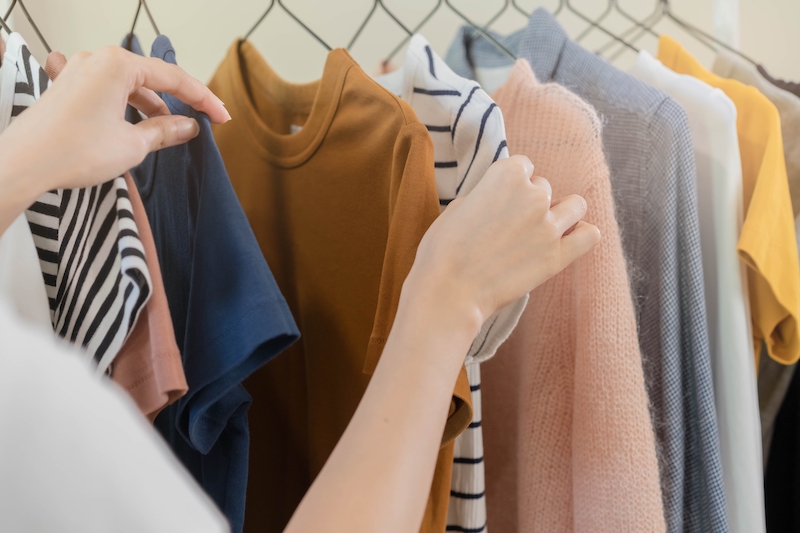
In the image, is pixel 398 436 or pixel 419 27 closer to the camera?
pixel 398 436

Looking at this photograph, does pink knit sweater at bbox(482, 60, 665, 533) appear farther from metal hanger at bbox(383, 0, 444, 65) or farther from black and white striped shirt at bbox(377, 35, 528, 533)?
metal hanger at bbox(383, 0, 444, 65)

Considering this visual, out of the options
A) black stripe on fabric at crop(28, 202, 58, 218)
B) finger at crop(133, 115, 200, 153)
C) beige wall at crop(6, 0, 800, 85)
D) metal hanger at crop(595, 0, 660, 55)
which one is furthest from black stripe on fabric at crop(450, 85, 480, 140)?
beige wall at crop(6, 0, 800, 85)

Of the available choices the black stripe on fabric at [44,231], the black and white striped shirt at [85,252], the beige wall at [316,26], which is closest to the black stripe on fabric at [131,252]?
the black and white striped shirt at [85,252]

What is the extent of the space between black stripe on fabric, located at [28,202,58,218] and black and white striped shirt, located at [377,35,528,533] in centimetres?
30

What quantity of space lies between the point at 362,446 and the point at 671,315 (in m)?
0.36

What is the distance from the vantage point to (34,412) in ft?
0.72

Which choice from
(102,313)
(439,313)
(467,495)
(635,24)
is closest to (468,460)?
(467,495)

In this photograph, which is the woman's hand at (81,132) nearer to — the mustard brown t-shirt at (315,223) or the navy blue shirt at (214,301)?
the navy blue shirt at (214,301)

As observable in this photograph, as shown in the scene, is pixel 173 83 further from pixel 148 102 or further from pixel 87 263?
pixel 87 263

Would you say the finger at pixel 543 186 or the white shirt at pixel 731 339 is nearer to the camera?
the finger at pixel 543 186

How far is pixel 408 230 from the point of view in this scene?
0.40 meters

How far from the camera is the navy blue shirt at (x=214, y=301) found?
391 millimetres

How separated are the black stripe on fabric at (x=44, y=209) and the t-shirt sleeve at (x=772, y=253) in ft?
1.87

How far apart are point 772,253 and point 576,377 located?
0.73 feet
